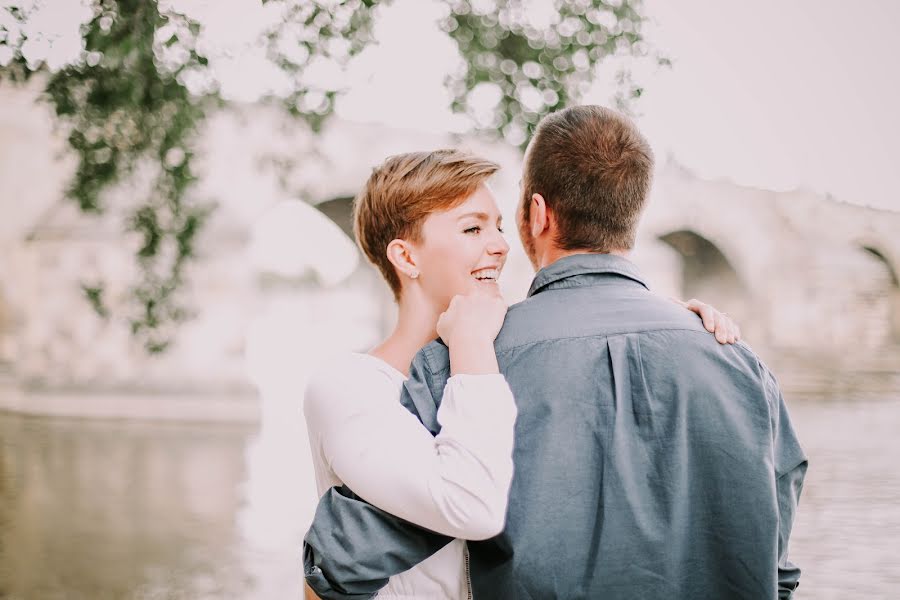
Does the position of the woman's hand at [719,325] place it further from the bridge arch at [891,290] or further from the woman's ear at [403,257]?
the bridge arch at [891,290]

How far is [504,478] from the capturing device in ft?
3.64

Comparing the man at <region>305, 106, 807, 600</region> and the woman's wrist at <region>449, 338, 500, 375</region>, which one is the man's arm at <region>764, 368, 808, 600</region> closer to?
the man at <region>305, 106, 807, 600</region>

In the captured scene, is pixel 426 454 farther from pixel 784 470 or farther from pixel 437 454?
pixel 784 470

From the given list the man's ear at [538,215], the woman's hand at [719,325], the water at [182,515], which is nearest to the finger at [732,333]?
the woman's hand at [719,325]

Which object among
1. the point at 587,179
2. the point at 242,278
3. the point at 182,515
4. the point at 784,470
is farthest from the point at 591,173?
the point at 242,278

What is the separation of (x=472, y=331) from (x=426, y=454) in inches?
7.1

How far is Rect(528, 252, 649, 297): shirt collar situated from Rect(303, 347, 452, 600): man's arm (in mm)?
203

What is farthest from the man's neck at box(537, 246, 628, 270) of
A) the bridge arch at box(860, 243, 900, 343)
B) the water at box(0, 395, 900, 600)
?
the bridge arch at box(860, 243, 900, 343)

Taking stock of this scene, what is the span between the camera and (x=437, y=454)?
3.77 ft

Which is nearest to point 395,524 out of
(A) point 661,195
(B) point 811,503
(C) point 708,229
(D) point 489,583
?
(D) point 489,583

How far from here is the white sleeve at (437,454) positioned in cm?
110

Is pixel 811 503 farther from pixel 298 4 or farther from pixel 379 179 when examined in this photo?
pixel 379 179

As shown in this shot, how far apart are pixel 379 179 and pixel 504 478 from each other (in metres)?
0.58

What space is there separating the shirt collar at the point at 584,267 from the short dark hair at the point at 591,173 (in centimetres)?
2
